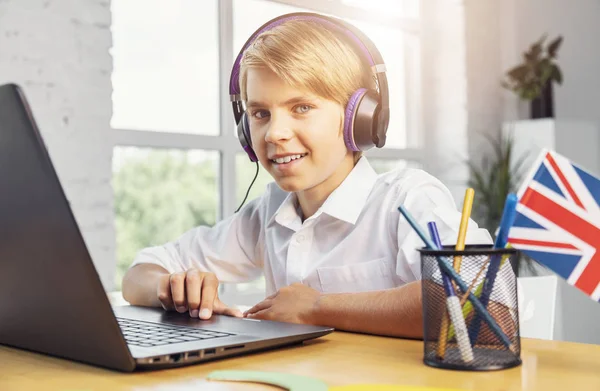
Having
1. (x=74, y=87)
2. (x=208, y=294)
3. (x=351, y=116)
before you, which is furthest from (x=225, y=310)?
(x=74, y=87)

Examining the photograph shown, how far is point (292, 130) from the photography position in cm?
122

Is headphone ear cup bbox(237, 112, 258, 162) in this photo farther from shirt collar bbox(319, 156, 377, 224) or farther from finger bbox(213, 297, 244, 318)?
Answer: finger bbox(213, 297, 244, 318)

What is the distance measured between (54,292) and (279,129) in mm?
579

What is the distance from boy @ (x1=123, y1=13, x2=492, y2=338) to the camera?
3.81 ft

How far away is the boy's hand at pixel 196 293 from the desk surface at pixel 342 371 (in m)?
0.23

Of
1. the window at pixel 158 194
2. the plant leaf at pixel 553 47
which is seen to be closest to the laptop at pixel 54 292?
the window at pixel 158 194

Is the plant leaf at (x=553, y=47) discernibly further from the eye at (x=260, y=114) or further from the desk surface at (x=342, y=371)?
the desk surface at (x=342, y=371)

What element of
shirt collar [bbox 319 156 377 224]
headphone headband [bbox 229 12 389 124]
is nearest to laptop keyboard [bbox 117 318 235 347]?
shirt collar [bbox 319 156 377 224]

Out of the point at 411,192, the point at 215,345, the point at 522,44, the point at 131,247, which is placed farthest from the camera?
the point at 522,44

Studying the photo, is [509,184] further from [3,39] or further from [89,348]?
[89,348]

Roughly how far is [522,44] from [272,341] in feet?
12.9

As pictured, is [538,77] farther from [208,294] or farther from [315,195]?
[208,294]

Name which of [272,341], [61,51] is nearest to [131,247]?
[61,51]

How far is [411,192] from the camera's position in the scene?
127 cm
